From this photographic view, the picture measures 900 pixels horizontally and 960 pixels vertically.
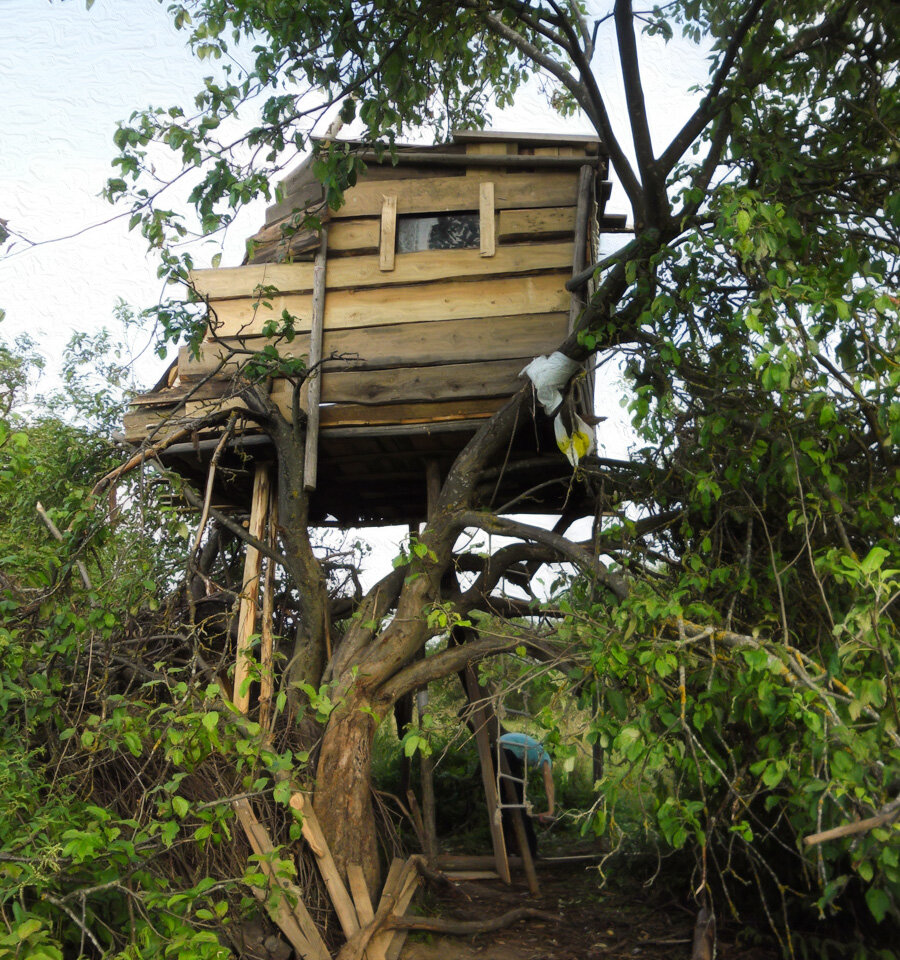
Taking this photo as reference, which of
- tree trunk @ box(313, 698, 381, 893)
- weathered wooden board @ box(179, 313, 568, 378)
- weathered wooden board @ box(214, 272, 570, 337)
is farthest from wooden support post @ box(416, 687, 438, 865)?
weathered wooden board @ box(214, 272, 570, 337)

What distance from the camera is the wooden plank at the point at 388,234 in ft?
26.1

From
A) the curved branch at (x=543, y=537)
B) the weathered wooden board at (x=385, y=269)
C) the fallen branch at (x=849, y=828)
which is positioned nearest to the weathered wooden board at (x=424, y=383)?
the weathered wooden board at (x=385, y=269)

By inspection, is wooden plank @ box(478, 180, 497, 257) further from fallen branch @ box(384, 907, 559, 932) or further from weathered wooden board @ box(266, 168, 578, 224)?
fallen branch @ box(384, 907, 559, 932)

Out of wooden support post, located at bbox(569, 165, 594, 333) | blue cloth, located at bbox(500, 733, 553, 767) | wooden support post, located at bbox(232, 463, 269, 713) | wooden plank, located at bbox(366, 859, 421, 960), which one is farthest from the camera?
blue cloth, located at bbox(500, 733, 553, 767)

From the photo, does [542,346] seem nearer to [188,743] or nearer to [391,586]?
[391,586]

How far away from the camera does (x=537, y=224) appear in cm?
781

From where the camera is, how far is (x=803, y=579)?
18.8 ft

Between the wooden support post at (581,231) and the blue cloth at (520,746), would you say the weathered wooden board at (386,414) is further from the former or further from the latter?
the blue cloth at (520,746)

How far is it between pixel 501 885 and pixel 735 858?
2.25 meters

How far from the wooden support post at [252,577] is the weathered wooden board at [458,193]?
2.44 metres

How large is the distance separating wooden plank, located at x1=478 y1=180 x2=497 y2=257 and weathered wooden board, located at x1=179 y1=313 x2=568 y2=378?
631 mm

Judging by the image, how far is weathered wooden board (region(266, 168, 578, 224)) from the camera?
7891 millimetres

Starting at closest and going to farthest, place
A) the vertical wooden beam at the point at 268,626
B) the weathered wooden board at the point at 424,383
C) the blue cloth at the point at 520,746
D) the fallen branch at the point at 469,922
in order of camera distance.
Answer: the fallen branch at the point at 469,922, the vertical wooden beam at the point at 268,626, the weathered wooden board at the point at 424,383, the blue cloth at the point at 520,746

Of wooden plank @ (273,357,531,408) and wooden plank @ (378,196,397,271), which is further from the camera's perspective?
wooden plank @ (378,196,397,271)
